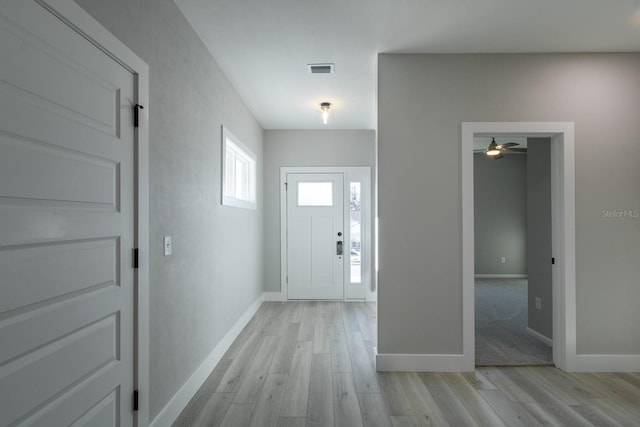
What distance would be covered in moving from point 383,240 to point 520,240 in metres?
5.89

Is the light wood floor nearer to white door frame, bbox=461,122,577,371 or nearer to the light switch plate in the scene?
white door frame, bbox=461,122,577,371

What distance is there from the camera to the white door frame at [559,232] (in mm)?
2811

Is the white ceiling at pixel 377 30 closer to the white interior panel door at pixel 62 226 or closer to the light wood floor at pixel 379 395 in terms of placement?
the white interior panel door at pixel 62 226

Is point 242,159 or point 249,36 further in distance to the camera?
point 242,159

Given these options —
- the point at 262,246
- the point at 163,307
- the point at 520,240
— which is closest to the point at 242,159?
A: the point at 262,246

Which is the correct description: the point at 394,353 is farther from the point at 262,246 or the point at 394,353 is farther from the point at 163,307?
the point at 262,246

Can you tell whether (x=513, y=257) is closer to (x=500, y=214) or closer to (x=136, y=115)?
(x=500, y=214)

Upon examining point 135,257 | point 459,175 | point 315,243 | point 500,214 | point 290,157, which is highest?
point 290,157

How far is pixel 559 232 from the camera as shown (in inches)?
113

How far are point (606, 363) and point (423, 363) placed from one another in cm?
153

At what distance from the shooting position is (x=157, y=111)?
1.97 metres

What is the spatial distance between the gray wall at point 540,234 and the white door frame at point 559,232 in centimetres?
55

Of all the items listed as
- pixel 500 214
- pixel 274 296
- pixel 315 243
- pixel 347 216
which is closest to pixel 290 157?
pixel 347 216

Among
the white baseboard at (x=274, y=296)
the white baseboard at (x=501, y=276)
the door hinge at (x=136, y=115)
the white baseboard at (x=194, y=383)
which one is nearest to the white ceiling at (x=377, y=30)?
the door hinge at (x=136, y=115)
